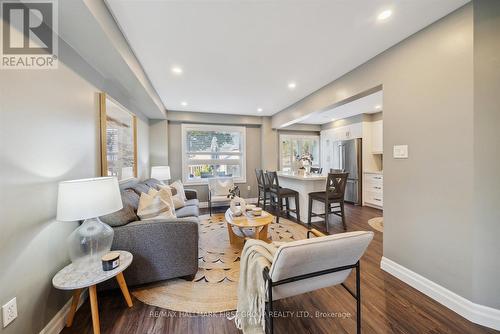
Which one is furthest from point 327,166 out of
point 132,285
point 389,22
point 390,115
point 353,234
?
point 132,285

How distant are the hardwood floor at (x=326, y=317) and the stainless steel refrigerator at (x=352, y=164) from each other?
352 centimetres

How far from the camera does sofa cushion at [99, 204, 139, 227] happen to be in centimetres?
181

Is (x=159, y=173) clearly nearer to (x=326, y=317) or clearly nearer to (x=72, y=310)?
(x=72, y=310)

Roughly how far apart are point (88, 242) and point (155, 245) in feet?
1.78

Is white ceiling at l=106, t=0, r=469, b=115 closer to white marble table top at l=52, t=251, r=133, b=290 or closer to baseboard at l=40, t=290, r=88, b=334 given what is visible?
white marble table top at l=52, t=251, r=133, b=290

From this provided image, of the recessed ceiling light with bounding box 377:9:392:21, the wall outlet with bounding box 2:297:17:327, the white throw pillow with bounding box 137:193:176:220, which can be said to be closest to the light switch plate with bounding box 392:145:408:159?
Result: the recessed ceiling light with bounding box 377:9:392:21

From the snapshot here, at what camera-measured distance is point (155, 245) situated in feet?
6.15

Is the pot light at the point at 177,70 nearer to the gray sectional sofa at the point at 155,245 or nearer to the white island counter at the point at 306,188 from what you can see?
the gray sectional sofa at the point at 155,245

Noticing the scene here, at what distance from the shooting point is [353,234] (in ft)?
3.93

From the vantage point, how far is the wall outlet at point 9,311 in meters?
1.06

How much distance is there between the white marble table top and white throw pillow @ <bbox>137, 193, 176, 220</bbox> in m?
0.63

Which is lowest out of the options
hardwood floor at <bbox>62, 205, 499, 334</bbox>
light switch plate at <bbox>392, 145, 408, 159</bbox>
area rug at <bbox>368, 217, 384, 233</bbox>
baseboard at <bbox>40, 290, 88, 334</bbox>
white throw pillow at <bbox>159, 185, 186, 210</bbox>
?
hardwood floor at <bbox>62, 205, 499, 334</bbox>

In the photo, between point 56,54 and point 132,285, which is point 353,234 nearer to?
point 132,285

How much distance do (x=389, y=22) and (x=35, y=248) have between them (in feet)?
11.0
